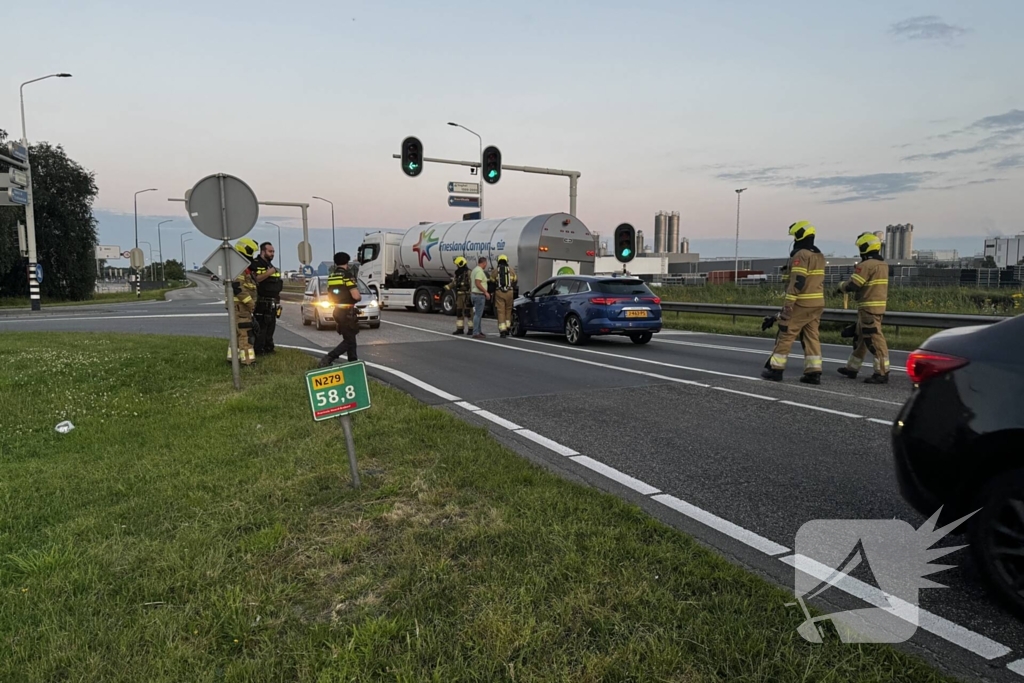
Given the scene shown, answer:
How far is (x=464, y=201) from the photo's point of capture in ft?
92.3

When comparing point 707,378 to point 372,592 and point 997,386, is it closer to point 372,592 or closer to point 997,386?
point 997,386

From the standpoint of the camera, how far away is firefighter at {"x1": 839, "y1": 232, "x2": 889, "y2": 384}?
9.12 meters

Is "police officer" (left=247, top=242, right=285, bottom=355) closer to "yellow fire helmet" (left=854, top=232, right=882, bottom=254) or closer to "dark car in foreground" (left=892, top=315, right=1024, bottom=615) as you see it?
"yellow fire helmet" (left=854, top=232, right=882, bottom=254)

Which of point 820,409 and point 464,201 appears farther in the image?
point 464,201

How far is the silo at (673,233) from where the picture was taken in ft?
479

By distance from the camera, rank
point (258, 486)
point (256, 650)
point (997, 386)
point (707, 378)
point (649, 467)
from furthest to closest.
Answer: point (707, 378) → point (649, 467) → point (258, 486) → point (997, 386) → point (256, 650)

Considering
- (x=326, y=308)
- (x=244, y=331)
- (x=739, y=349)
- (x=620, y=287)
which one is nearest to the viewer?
(x=244, y=331)

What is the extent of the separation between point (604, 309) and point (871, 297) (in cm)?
534

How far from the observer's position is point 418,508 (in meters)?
4.18

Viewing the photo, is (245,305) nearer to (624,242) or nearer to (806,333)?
(806,333)

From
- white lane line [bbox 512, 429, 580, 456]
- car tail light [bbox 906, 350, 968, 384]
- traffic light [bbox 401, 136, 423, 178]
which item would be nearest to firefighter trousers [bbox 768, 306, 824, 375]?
white lane line [bbox 512, 429, 580, 456]

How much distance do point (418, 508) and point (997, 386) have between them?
123 inches

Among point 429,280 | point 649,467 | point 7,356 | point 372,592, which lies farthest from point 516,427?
point 429,280

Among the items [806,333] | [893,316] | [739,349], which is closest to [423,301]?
[739,349]
